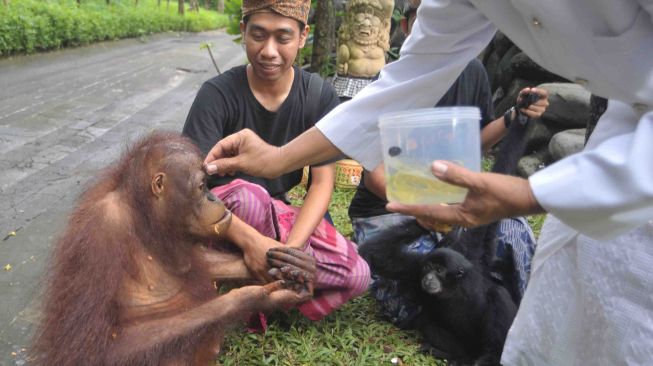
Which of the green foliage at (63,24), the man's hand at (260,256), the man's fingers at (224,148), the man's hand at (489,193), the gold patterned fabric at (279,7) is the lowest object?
the green foliage at (63,24)

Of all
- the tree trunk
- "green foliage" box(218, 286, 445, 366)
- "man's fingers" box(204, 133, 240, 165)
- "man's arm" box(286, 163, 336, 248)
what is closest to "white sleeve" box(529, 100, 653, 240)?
"man's fingers" box(204, 133, 240, 165)

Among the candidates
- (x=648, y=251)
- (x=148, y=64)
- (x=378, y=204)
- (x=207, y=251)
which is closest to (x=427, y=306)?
(x=378, y=204)

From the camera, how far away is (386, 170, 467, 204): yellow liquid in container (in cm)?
143

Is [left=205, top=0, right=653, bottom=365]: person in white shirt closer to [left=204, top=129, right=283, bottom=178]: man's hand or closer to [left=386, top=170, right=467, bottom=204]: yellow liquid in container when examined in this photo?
[left=386, top=170, right=467, bottom=204]: yellow liquid in container

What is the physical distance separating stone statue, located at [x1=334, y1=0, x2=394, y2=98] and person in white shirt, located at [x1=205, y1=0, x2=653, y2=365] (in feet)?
11.3

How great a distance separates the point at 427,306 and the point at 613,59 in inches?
75.2

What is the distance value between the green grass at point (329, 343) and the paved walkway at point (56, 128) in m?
0.98

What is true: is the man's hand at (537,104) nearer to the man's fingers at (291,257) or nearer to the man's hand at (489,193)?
the man's fingers at (291,257)

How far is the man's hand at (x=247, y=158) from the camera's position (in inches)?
83.1

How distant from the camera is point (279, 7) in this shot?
2762 mm

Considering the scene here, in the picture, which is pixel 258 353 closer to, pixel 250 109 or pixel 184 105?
pixel 250 109

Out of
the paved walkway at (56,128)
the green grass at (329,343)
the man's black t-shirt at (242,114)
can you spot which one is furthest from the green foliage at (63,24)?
the green grass at (329,343)

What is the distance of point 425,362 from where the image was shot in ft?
8.94

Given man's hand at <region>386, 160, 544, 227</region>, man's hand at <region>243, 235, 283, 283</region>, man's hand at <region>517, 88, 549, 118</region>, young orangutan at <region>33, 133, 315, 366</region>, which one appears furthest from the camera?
man's hand at <region>517, 88, 549, 118</region>
